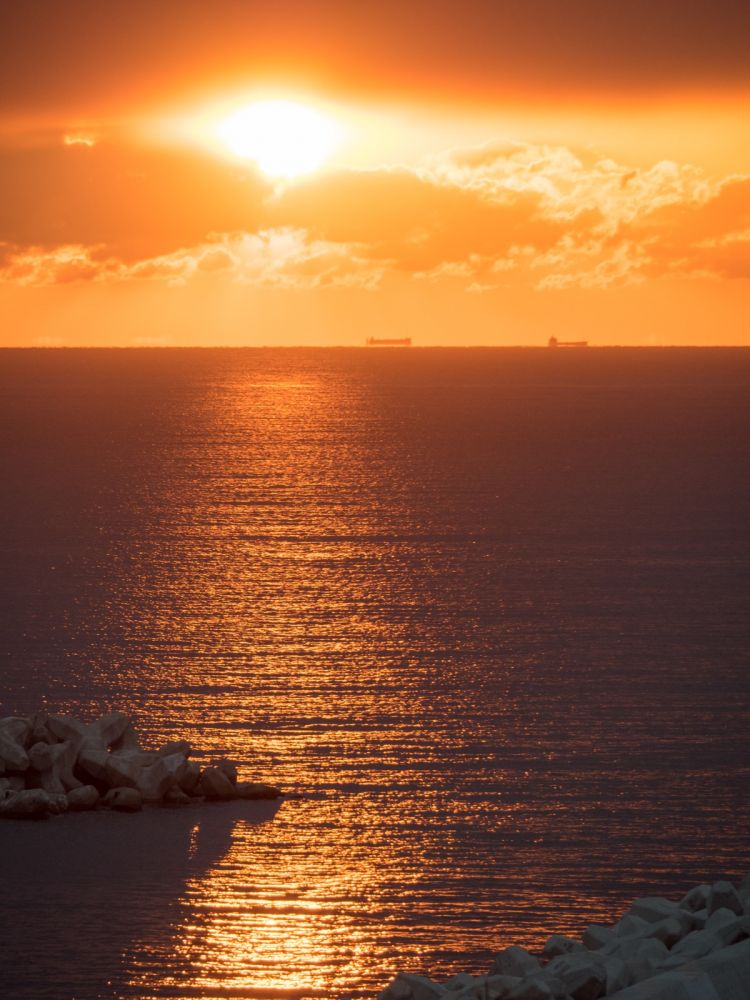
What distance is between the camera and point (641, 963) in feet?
47.5

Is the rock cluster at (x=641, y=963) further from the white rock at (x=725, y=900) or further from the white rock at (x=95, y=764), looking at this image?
the white rock at (x=95, y=764)

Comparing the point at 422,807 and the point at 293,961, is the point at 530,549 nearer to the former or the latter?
the point at 422,807

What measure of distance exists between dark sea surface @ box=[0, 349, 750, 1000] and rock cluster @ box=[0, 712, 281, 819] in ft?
1.35

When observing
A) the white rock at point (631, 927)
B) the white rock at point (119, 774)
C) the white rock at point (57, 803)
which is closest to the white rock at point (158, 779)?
the white rock at point (119, 774)

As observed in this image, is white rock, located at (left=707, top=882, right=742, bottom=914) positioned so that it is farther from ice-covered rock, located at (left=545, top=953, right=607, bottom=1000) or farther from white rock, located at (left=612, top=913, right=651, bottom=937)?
ice-covered rock, located at (left=545, top=953, right=607, bottom=1000)

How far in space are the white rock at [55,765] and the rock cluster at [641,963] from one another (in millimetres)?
9804

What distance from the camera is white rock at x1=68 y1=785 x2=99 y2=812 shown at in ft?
76.2

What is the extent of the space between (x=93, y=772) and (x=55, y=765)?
0.63 meters

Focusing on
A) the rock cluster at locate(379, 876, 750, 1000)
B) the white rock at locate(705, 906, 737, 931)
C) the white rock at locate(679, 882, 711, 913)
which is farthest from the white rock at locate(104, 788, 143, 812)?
the white rock at locate(705, 906, 737, 931)

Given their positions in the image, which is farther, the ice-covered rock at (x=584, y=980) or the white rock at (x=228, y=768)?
the white rock at (x=228, y=768)

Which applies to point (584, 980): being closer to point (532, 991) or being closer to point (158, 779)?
point (532, 991)

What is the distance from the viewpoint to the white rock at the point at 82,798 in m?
23.2

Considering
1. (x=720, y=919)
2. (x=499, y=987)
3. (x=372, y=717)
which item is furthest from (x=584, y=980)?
(x=372, y=717)

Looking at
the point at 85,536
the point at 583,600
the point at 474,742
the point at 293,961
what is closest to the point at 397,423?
the point at 85,536
